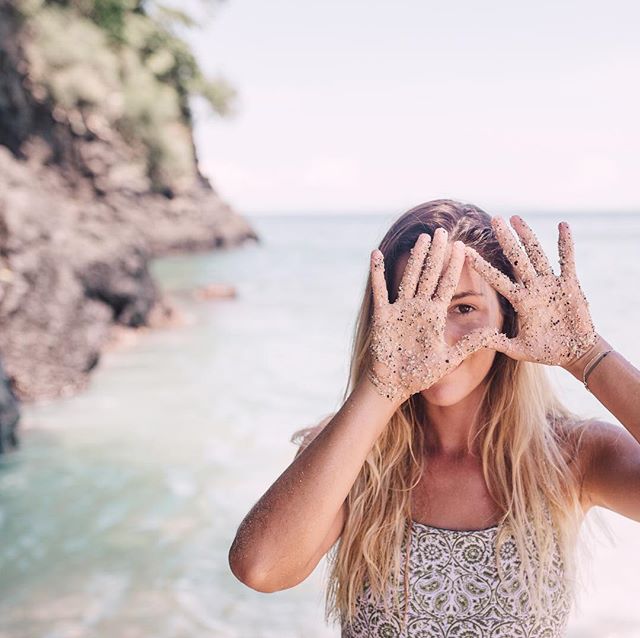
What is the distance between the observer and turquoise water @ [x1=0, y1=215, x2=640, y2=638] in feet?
14.2

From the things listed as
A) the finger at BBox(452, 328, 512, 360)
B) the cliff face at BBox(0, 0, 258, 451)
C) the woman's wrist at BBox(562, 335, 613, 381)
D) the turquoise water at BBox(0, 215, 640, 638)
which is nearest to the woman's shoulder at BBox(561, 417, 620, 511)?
the woman's wrist at BBox(562, 335, 613, 381)

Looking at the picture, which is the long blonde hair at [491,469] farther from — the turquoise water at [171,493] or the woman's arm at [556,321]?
the turquoise water at [171,493]

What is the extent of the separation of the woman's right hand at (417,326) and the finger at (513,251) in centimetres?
9

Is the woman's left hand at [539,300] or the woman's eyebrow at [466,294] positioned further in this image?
the woman's eyebrow at [466,294]

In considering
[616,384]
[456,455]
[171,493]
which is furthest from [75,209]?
[616,384]

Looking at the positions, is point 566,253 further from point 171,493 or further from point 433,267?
point 171,493

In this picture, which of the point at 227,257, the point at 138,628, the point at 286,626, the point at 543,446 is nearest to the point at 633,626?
the point at 286,626

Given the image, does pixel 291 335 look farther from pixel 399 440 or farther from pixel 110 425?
pixel 399 440

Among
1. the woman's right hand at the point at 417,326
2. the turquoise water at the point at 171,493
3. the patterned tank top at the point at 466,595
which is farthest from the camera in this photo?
the turquoise water at the point at 171,493

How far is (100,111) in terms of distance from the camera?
2105cm

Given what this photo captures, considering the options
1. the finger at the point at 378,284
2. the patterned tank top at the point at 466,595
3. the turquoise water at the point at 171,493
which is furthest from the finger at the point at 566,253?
the turquoise water at the point at 171,493

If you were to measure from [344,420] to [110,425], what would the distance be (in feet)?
19.7

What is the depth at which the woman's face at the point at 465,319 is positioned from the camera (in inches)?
69.6

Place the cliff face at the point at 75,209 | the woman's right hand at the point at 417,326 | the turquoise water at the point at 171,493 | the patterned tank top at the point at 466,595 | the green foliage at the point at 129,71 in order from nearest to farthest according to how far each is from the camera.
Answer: the woman's right hand at the point at 417,326 → the patterned tank top at the point at 466,595 → the turquoise water at the point at 171,493 → the cliff face at the point at 75,209 → the green foliage at the point at 129,71
